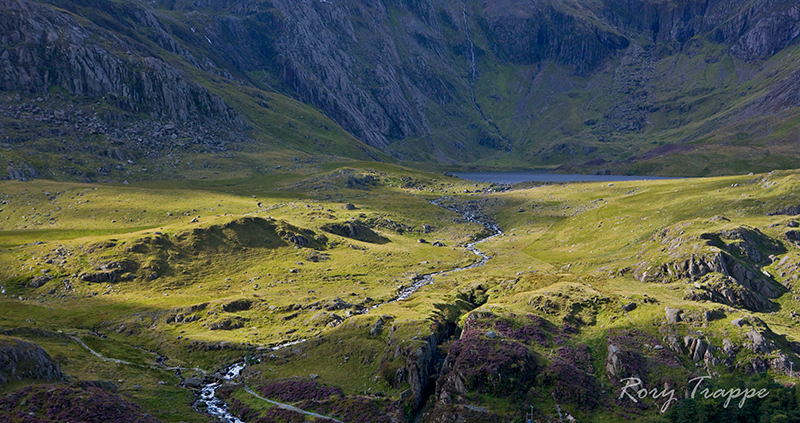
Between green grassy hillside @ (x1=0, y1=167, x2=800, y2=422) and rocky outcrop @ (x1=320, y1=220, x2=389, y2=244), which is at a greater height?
green grassy hillside @ (x1=0, y1=167, x2=800, y2=422)

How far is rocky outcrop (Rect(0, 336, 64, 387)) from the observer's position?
5794cm

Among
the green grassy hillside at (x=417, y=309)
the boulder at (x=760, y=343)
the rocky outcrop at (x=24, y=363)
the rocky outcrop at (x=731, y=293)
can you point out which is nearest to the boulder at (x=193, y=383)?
the green grassy hillside at (x=417, y=309)

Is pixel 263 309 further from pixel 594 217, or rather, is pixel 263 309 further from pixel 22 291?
pixel 594 217

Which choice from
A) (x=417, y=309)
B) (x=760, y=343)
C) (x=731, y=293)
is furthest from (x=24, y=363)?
(x=731, y=293)

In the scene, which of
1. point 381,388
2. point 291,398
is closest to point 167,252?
point 291,398

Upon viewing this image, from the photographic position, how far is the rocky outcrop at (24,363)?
190 feet

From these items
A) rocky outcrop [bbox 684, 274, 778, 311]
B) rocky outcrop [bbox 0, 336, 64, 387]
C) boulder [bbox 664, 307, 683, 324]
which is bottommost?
rocky outcrop [bbox 684, 274, 778, 311]

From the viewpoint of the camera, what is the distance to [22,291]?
102688 millimetres

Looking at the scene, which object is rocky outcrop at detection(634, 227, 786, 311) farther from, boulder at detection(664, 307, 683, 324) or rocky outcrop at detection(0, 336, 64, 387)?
rocky outcrop at detection(0, 336, 64, 387)

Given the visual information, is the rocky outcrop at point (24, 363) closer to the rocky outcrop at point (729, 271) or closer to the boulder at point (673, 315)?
the boulder at point (673, 315)

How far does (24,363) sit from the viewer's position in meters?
59.7

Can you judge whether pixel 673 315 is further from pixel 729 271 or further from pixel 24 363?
pixel 24 363

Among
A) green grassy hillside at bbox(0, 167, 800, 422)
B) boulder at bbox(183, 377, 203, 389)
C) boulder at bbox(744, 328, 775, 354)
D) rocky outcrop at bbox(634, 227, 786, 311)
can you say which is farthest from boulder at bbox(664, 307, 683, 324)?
boulder at bbox(183, 377, 203, 389)

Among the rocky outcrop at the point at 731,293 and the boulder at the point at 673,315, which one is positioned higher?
the boulder at the point at 673,315
